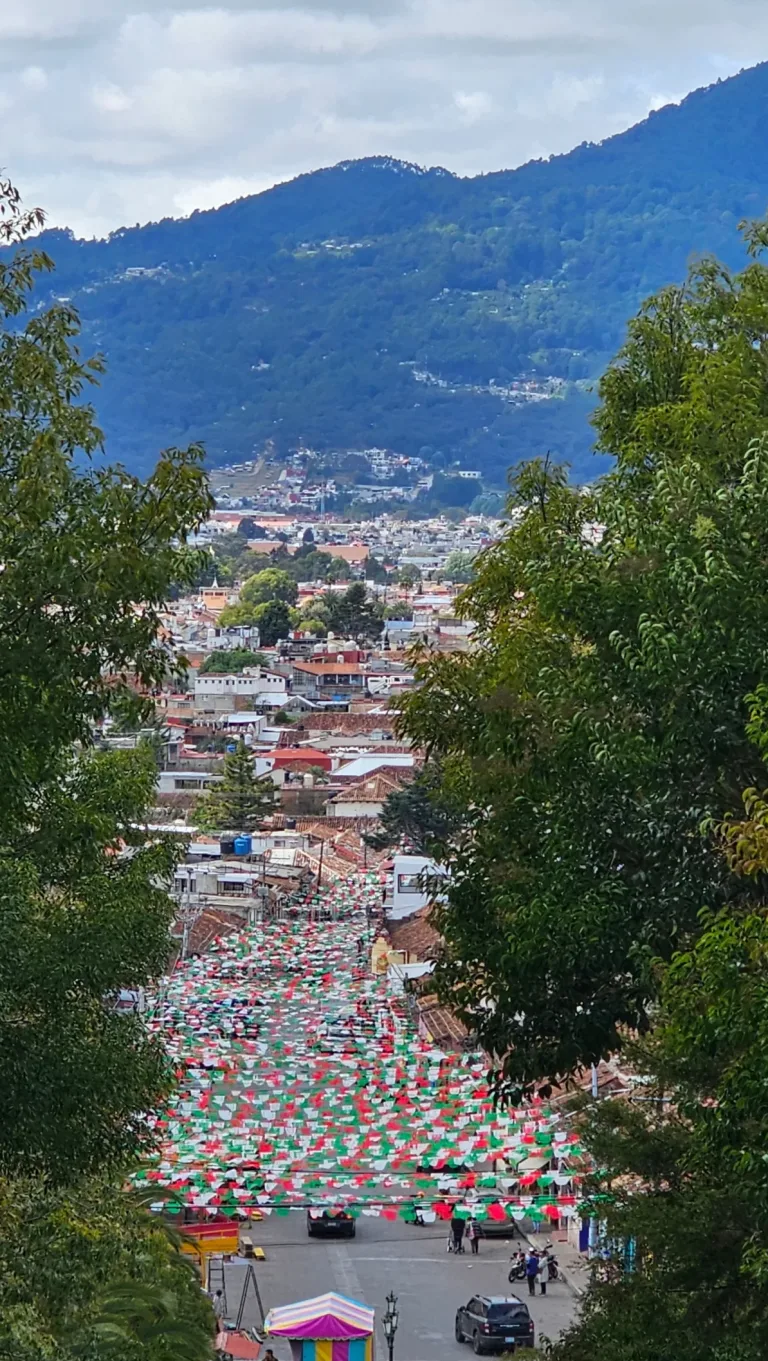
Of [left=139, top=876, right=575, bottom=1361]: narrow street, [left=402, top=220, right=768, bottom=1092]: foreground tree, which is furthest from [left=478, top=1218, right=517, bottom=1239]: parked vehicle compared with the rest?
[left=402, top=220, right=768, bottom=1092]: foreground tree

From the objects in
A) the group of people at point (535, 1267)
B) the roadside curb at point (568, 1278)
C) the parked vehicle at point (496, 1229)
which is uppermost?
the group of people at point (535, 1267)

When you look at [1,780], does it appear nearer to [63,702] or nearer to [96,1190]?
[63,702]

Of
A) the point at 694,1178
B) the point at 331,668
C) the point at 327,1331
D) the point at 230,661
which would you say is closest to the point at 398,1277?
the point at 327,1331

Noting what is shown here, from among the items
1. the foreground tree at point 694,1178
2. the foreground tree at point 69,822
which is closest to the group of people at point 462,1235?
→ the foreground tree at point 694,1178

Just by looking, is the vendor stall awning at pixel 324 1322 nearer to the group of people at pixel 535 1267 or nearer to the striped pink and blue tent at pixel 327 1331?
the striped pink and blue tent at pixel 327 1331

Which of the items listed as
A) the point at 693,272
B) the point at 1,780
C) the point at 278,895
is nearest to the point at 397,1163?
the point at 693,272

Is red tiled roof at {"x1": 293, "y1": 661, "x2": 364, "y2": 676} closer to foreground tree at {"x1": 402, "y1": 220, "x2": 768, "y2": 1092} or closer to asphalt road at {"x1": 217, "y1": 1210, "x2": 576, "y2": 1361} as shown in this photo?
asphalt road at {"x1": 217, "y1": 1210, "x2": 576, "y2": 1361}
